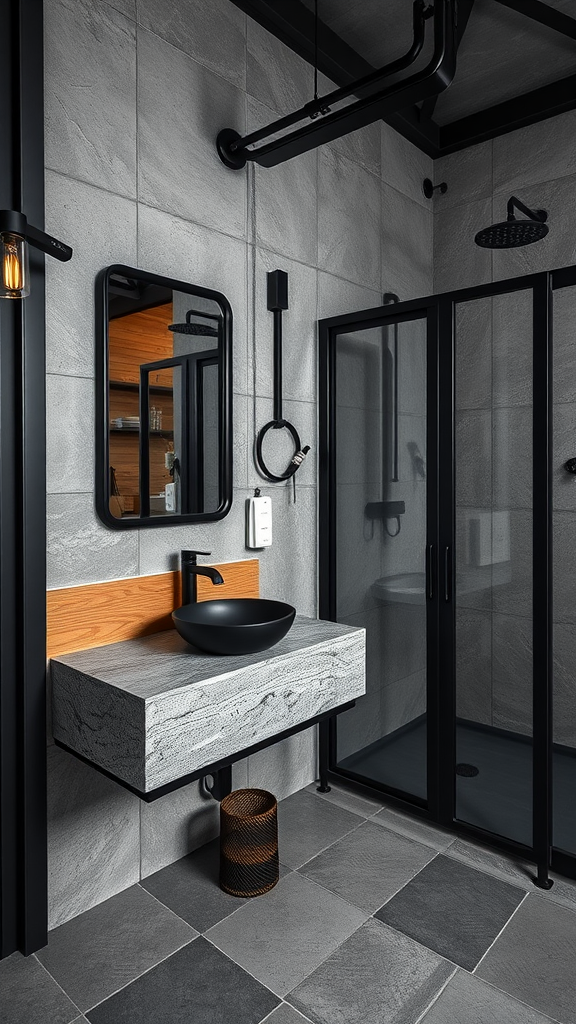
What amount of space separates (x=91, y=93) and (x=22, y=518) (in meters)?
1.20

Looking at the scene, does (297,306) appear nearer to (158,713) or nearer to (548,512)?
(548,512)

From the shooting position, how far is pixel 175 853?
2113mm

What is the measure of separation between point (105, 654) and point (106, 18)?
5.91ft

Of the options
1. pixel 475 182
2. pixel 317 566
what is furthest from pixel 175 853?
pixel 475 182

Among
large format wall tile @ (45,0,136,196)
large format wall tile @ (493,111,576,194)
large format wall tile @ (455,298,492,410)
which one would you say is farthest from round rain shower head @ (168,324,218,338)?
large format wall tile @ (493,111,576,194)

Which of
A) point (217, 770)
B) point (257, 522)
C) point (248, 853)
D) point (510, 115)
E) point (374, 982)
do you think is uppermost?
point (510, 115)

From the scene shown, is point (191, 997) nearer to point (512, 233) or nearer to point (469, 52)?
point (512, 233)

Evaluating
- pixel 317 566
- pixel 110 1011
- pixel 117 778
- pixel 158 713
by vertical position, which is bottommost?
pixel 110 1011

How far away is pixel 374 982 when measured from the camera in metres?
1.61

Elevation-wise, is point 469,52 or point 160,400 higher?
point 469,52

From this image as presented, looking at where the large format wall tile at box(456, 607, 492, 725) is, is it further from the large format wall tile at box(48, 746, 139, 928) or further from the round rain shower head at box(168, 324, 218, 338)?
the round rain shower head at box(168, 324, 218, 338)

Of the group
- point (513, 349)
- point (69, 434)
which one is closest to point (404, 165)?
point (513, 349)

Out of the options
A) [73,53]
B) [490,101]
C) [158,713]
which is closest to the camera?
[158,713]

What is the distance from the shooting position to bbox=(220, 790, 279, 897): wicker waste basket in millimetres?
1923
